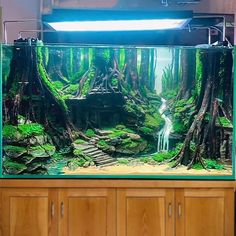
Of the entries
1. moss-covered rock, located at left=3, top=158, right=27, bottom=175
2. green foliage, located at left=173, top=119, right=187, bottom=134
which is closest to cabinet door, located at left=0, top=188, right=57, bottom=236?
moss-covered rock, located at left=3, top=158, right=27, bottom=175

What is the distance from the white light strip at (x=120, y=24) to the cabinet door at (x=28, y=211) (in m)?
1.26

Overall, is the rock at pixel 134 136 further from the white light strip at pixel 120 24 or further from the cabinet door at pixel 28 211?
the white light strip at pixel 120 24

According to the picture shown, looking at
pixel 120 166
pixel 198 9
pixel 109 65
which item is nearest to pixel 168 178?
pixel 120 166

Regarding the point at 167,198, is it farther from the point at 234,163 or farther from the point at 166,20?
the point at 166,20

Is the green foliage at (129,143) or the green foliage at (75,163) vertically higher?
the green foliage at (129,143)

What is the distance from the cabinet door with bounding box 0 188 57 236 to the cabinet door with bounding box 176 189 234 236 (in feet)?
3.20

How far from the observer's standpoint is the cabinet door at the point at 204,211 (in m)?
2.89

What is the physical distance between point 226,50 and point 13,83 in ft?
5.29

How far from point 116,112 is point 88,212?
79 cm

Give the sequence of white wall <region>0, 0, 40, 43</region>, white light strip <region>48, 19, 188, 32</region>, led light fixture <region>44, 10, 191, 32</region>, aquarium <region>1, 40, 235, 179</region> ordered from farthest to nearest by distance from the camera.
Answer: white wall <region>0, 0, 40, 43</region> < aquarium <region>1, 40, 235, 179</region> < white light strip <region>48, 19, 188, 32</region> < led light fixture <region>44, 10, 191, 32</region>

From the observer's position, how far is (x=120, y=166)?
2900mm

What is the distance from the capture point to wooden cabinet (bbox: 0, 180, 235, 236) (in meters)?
2.88

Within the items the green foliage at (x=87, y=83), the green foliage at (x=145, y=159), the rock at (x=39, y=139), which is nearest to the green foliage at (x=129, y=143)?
the green foliage at (x=145, y=159)

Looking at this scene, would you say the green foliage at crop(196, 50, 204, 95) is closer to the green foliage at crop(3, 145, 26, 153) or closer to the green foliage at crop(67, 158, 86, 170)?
the green foliage at crop(67, 158, 86, 170)
